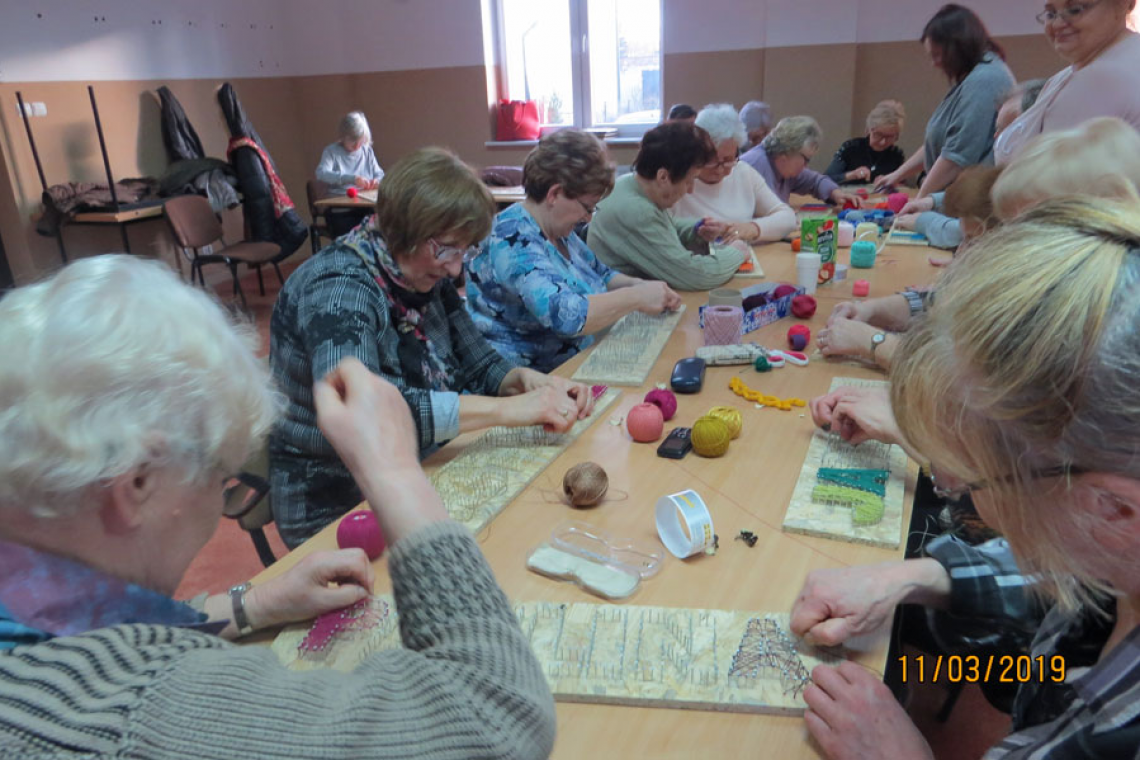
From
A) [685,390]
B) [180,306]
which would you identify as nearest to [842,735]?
[180,306]

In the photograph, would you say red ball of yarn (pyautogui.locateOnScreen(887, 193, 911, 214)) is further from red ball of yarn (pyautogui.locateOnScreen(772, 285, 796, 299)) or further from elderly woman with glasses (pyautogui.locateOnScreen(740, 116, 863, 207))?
red ball of yarn (pyautogui.locateOnScreen(772, 285, 796, 299))

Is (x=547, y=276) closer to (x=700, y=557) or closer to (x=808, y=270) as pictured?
(x=808, y=270)

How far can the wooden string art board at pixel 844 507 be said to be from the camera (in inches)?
51.4

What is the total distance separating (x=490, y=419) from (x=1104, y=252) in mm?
1217

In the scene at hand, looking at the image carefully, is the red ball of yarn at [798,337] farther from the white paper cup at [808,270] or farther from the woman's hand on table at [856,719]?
the woman's hand on table at [856,719]

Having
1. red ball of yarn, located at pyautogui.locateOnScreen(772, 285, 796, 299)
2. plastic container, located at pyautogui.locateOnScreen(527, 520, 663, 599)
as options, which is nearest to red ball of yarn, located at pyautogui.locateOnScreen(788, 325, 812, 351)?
red ball of yarn, located at pyautogui.locateOnScreen(772, 285, 796, 299)

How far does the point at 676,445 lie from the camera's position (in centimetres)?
162

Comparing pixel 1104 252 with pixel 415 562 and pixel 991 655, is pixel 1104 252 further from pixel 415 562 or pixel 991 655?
pixel 991 655

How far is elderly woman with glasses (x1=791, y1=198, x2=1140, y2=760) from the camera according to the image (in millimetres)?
656

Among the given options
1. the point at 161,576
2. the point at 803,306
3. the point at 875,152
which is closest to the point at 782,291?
the point at 803,306

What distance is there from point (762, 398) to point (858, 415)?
333 mm
